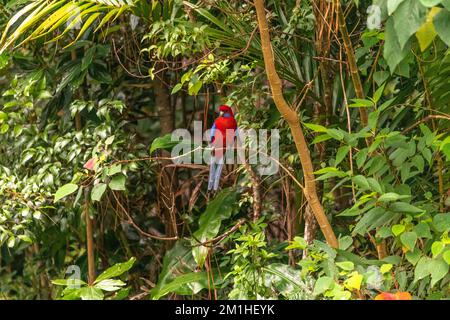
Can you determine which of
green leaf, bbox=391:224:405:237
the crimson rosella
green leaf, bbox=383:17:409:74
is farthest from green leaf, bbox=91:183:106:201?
green leaf, bbox=383:17:409:74

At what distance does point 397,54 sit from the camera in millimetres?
2121

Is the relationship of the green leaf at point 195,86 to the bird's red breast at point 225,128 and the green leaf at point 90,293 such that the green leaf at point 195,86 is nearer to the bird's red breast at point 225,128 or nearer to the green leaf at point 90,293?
the bird's red breast at point 225,128

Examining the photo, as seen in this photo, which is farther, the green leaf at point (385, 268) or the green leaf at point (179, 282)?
the green leaf at point (179, 282)

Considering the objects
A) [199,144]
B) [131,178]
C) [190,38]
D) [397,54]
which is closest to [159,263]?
[131,178]

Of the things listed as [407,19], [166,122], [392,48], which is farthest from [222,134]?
[407,19]

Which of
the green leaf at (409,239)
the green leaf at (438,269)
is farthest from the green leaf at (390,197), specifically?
the green leaf at (438,269)

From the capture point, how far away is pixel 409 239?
259 cm

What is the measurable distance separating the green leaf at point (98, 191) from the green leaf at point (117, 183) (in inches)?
1.9

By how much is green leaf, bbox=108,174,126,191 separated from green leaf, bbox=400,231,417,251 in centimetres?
123

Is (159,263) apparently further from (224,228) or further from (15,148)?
(15,148)

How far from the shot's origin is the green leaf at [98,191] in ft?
10.5

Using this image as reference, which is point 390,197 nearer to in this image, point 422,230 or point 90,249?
point 422,230

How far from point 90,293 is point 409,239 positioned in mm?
1388
